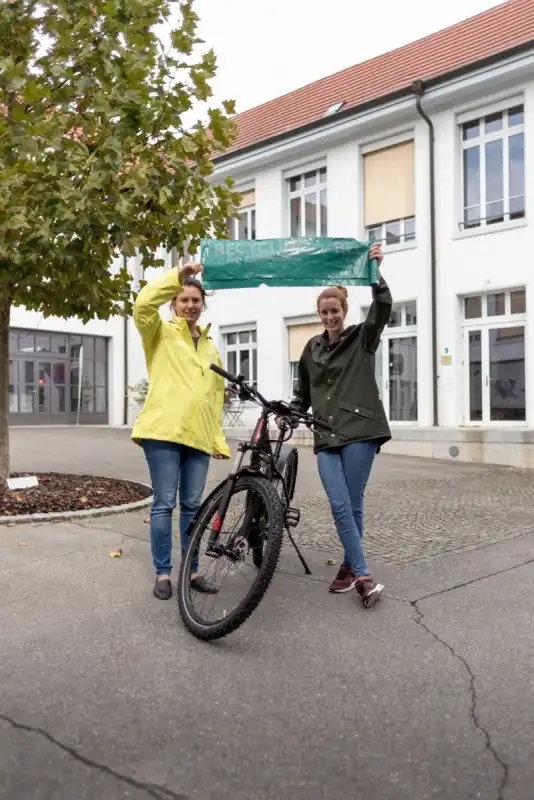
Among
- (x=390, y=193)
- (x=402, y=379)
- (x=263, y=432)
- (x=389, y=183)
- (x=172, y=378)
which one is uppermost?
(x=389, y=183)

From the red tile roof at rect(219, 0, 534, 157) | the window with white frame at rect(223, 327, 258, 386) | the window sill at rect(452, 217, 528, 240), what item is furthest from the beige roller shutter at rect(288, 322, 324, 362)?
the red tile roof at rect(219, 0, 534, 157)

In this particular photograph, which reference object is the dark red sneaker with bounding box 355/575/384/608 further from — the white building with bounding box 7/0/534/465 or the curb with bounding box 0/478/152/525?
the white building with bounding box 7/0/534/465

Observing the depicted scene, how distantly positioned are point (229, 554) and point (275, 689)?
93cm

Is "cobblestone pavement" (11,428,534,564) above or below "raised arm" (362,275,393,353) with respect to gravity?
below

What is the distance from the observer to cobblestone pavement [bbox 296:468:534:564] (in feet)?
19.8

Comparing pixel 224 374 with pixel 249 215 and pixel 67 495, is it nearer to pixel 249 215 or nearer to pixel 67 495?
pixel 67 495

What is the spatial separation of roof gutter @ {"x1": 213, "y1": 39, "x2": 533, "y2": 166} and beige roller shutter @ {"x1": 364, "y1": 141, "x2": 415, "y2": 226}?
1.05 m

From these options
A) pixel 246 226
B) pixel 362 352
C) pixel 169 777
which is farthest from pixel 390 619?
pixel 246 226

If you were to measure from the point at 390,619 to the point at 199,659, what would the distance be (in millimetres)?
1204

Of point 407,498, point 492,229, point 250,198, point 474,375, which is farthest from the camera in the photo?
point 250,198

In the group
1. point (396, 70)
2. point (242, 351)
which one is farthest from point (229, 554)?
point (396, 70)

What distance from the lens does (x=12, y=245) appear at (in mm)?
6766

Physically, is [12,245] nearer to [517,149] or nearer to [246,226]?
[517,149]

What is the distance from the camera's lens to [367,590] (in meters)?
4.24
